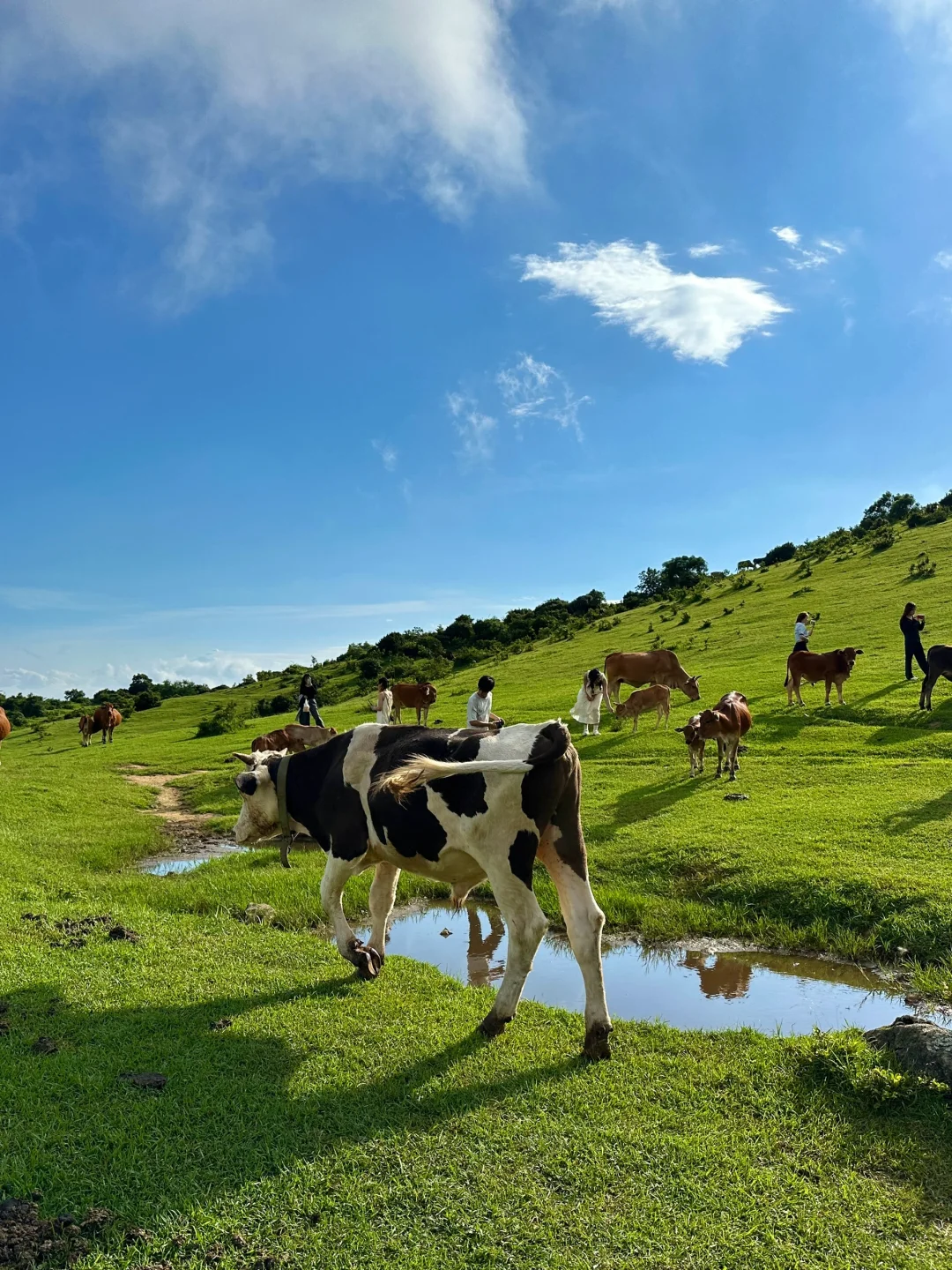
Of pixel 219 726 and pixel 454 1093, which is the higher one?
pixel 219 726

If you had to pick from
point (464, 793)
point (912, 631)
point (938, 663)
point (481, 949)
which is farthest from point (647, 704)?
point (464, 793)

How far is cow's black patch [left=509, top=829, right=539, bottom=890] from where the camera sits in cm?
585

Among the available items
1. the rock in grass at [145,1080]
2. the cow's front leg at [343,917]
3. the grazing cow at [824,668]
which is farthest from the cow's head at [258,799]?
the grazing cow at [824,668]

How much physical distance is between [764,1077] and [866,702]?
1784 centimetres

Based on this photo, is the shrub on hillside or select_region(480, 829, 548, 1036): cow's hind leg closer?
select_region(480, 829, 548, 1036): cow's hind leg

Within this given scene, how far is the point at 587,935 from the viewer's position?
5.74m

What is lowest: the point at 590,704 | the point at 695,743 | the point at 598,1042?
the point at 598,1042

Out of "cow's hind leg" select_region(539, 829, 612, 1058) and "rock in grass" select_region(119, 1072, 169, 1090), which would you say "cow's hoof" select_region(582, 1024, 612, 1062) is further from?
"rock in grass" select_region(119, 1072, 169, 1090)

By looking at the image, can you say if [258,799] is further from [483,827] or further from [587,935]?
[587,935]

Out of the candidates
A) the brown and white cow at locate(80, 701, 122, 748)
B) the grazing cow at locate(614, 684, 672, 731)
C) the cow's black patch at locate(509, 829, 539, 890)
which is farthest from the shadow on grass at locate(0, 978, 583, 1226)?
the brown and white cow at locate(80, 701, 122, 748)

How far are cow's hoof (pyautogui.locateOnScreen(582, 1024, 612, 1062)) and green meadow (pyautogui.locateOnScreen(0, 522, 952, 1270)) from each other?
11 centimetres

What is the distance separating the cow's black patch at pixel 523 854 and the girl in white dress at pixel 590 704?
1630cm

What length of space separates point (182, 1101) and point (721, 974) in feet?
16.8

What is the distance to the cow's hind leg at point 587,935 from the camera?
5473 millimetres
